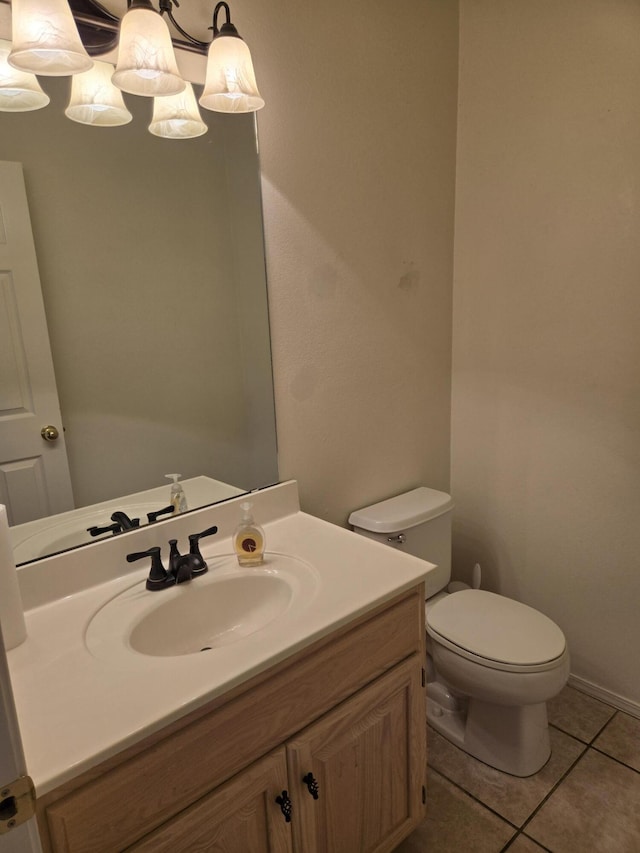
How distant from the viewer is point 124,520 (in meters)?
1.29

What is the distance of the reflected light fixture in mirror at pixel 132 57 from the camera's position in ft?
3.18

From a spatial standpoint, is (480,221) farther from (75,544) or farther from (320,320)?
(75,544)

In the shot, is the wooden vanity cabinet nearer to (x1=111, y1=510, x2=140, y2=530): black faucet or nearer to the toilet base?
the toilet base

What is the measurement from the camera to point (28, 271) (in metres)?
1.11

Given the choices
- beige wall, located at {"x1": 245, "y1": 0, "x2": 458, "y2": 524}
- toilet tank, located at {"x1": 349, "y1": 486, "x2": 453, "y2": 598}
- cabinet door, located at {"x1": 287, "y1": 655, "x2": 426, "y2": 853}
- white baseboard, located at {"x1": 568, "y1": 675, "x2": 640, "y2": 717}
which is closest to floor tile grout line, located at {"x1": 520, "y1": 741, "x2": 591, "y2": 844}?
white baseboard, located at {"x1": 568, "y1": 675, "x2": 640, "y2": 717}

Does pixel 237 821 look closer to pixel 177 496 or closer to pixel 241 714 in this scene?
pixel 241 714

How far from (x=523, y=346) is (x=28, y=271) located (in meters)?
1.57

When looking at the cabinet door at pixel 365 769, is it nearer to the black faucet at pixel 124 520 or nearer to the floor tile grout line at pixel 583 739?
the black faucet at pixel 124 520

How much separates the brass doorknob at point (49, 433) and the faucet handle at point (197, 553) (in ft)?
1.25

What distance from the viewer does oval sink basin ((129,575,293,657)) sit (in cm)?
112

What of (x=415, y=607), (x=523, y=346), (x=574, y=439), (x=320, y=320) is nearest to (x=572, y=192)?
(x=523, y=346)

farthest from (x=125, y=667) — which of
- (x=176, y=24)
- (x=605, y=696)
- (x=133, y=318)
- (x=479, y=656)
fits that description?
(x=605, y=696)

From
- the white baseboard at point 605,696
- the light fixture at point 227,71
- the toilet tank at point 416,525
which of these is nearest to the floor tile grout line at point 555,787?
the white baseboard at point 605,696

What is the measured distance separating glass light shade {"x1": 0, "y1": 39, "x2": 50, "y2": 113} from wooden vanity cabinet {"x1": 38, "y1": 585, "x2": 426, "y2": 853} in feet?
3.91
